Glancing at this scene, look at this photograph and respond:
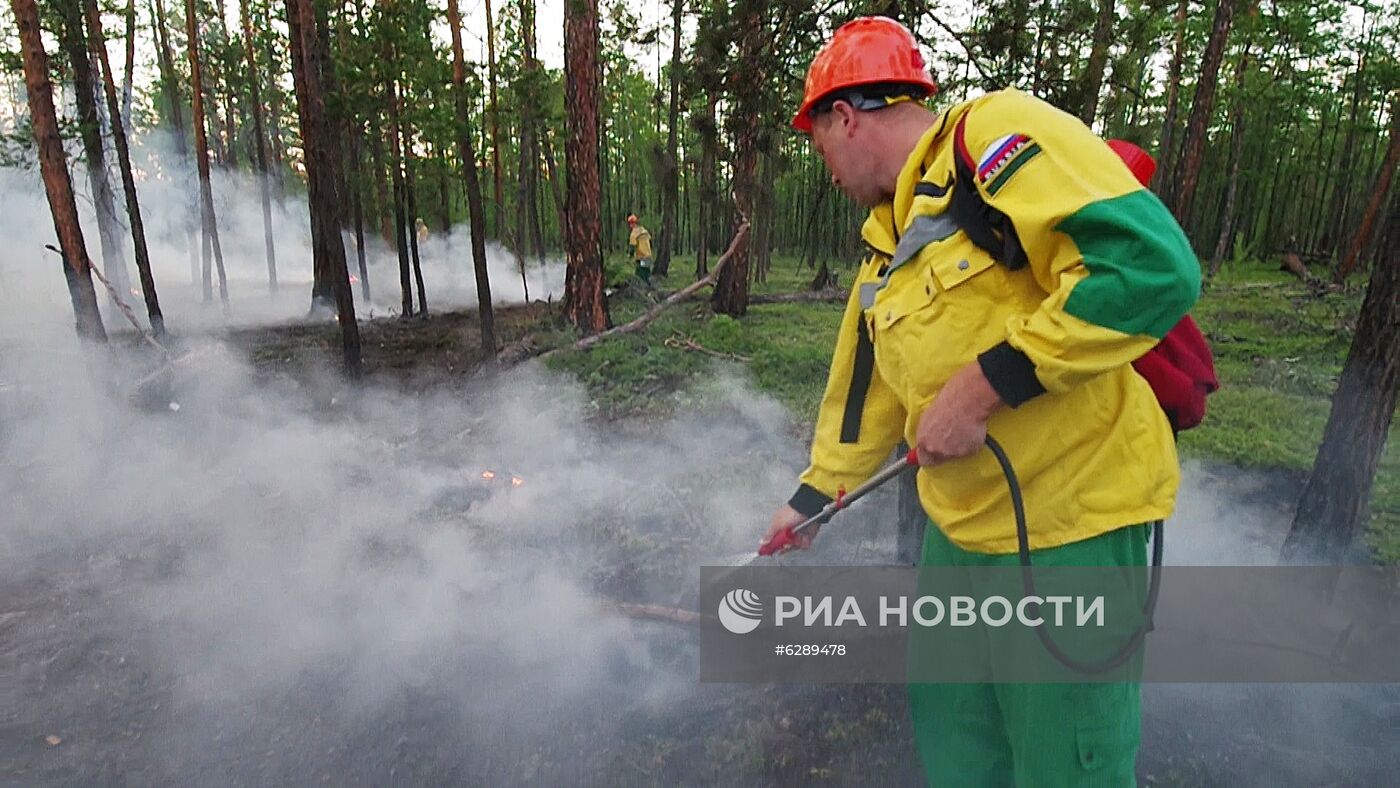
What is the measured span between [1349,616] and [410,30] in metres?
12.1

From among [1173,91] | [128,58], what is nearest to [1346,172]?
[1173,91]

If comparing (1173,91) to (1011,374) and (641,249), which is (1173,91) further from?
(1011,374)

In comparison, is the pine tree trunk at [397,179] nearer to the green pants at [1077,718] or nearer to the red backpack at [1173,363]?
the red backpack at [1173,363]


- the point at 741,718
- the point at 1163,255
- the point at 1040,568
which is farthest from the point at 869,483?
the point at 741,718

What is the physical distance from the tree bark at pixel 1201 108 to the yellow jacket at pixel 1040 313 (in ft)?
37.3

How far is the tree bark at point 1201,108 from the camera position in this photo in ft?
32.2

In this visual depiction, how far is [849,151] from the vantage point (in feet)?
5.69

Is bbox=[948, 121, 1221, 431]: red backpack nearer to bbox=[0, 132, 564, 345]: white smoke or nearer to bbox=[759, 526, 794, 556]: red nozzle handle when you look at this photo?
bbox=[759, 526, 794, 556]: red nozzle handle

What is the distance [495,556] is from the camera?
4625mm

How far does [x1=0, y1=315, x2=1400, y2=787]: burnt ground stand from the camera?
2742mm

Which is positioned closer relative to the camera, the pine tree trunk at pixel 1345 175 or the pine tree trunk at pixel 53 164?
the pine tree trunk at pixel 53 164

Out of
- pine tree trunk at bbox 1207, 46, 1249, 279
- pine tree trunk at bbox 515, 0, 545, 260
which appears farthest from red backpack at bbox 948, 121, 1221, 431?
pine tree trunk at bbox 1207, 46, 1249, 279

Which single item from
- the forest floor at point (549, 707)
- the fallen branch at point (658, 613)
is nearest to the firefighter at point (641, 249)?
the forest floor at point (549, 707)

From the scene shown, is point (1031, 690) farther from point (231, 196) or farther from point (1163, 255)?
point (231, 196)
